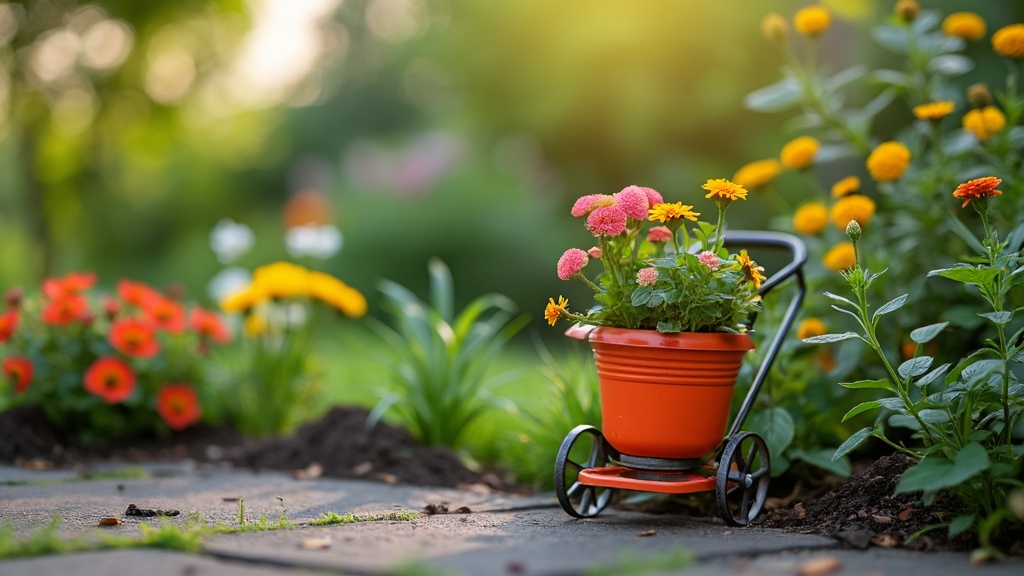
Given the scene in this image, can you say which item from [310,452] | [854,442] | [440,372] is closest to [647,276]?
[854,442]

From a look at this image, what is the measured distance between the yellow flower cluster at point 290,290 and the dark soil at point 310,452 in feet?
1.45

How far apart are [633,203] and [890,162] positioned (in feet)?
3.33

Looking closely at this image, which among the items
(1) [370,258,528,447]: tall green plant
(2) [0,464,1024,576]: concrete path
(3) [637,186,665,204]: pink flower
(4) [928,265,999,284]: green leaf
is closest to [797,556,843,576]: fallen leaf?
(2) [0,464,1024,576]: concrete path

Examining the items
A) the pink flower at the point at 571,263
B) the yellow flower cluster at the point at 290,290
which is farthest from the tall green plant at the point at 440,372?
the pink flower at the point at 571,263

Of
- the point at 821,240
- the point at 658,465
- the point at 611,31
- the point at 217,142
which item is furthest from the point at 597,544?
the point at 217,142

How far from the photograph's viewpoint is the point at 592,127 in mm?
10047

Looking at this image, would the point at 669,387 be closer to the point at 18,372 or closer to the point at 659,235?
the point at 659,235

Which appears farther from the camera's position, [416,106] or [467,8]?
[416,106]

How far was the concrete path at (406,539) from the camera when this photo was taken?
185cm

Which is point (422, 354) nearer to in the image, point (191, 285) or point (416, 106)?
point (191, 285)

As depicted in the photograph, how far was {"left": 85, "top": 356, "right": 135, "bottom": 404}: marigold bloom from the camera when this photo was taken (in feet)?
12.2

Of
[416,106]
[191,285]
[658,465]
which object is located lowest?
[658,465]

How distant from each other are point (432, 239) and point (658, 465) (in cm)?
964

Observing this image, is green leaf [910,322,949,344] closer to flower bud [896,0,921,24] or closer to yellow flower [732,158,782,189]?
yellow flower [732,158,782,189]
